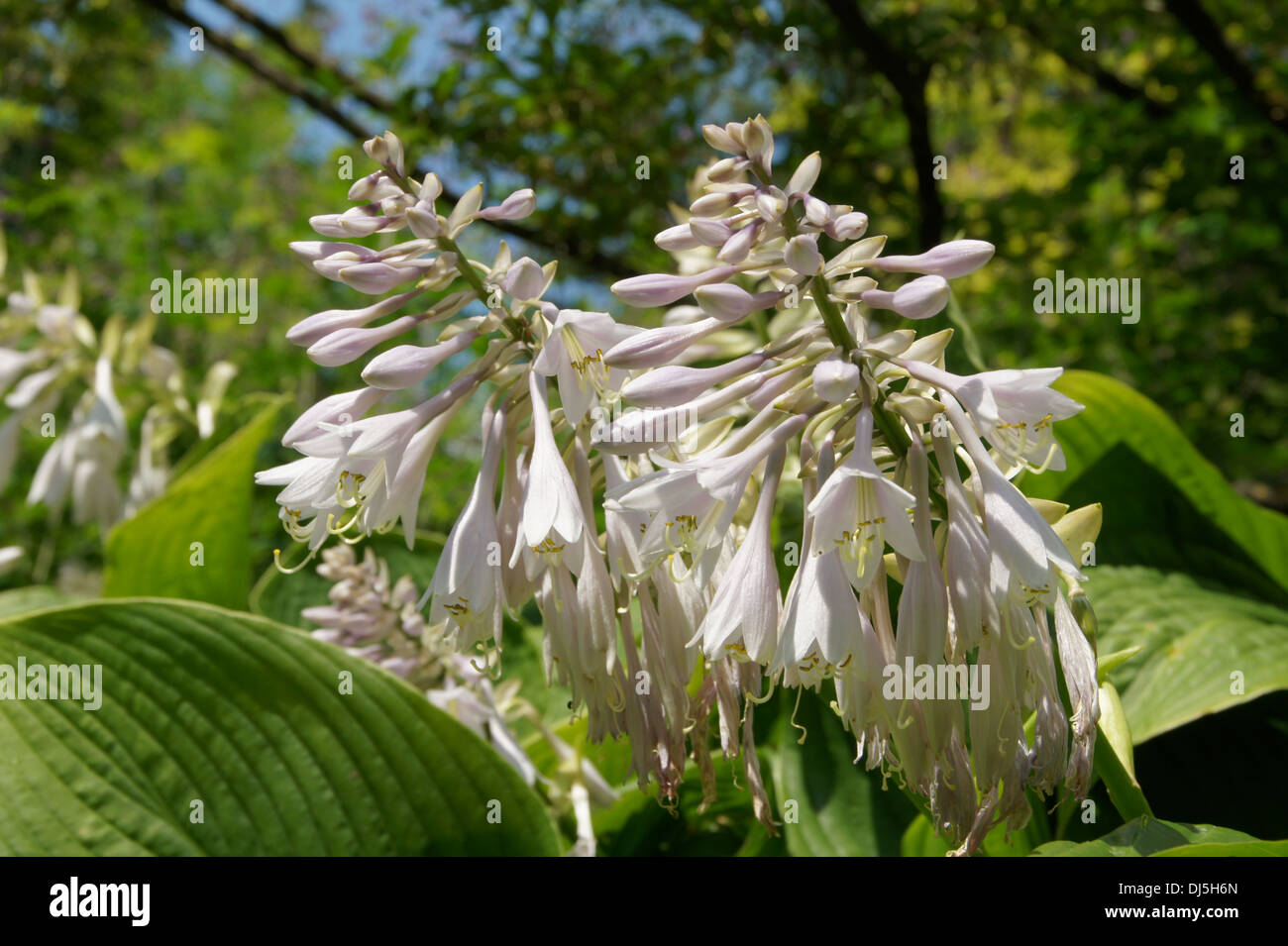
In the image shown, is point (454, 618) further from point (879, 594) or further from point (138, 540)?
point (138, 540)

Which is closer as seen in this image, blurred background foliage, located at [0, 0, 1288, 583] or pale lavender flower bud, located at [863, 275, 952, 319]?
pale lavender flower bud, located at [863, 275, 952, 319]

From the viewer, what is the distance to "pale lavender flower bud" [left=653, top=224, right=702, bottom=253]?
0.77 m

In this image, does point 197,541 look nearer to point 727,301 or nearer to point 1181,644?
→ point 727,301

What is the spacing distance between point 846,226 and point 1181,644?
0.72 metres

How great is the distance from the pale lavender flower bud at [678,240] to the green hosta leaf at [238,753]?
506mm

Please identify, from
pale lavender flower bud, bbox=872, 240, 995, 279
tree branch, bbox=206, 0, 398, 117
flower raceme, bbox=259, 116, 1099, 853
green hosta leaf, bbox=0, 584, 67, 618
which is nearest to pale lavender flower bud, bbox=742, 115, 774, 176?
flower raceme, bbox=259, 116, 1099, 853

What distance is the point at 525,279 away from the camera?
84cm

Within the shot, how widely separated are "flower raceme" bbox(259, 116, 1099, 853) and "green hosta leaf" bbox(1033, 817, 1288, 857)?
6 centimetres

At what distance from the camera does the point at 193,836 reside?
100cm

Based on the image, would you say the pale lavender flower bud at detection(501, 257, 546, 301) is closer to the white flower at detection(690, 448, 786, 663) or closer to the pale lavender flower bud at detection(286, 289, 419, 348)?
the pale lavender flower bud at detection(286, 289, 419, 348)

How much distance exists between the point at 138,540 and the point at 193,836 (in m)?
0.79

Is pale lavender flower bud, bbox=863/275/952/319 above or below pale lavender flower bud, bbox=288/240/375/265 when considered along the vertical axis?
below

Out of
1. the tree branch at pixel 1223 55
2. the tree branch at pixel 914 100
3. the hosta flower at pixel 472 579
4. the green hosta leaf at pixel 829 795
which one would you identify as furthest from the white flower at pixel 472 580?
the tree branch at pixel 1223 55

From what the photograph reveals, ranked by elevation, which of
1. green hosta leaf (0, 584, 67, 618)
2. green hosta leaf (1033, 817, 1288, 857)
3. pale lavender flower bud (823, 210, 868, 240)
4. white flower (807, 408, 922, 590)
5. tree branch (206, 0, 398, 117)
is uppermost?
tree branch (206, 0, 398, 117)
